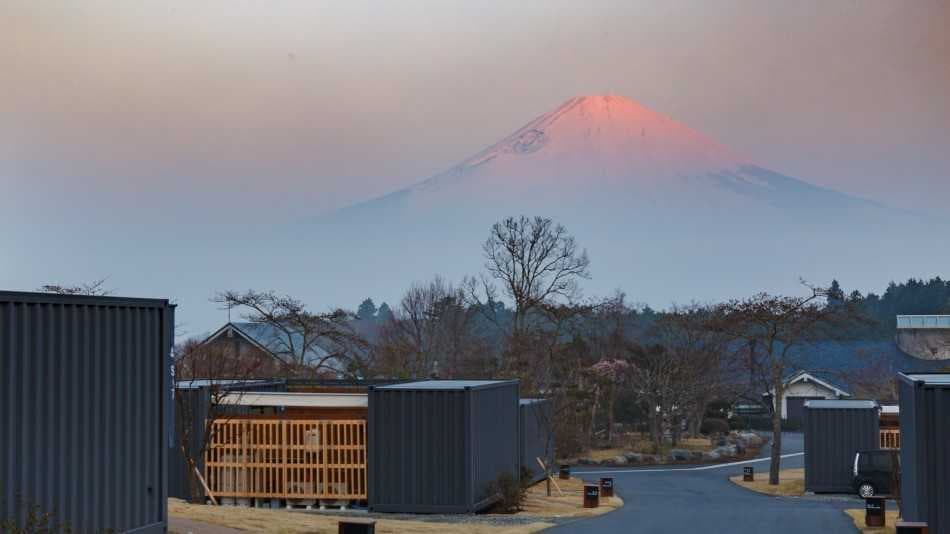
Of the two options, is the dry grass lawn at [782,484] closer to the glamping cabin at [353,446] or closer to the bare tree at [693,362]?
the bare tree at [693,362]

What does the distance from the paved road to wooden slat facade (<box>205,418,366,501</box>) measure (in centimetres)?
513

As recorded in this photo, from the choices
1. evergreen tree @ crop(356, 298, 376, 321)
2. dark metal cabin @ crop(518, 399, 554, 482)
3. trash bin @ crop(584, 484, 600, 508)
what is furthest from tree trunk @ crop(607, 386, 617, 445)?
evergreen tree @ crop(356, 298, 376, 321)

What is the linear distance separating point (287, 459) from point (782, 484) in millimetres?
20344

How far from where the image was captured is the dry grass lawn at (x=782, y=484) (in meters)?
38.8

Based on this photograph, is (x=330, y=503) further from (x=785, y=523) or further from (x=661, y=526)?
(x=785, y=523)

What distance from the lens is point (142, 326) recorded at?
1583cm

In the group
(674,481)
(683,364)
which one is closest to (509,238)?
(683,364)

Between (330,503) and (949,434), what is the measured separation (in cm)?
1380

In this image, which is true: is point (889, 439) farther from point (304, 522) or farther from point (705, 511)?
point (304, 522)

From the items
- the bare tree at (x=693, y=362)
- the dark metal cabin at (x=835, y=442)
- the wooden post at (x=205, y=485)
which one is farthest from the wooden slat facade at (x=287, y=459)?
the bare tree at (x=693, y=362)

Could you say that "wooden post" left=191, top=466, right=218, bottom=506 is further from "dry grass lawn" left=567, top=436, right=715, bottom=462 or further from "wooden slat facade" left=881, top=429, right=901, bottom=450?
"dry grass lawn" left=567, top=436, right=715, bottom=462

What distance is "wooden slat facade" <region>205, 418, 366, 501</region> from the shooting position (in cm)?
2631

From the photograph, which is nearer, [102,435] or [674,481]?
[102,435]

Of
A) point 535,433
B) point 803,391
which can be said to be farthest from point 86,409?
point 803,391
